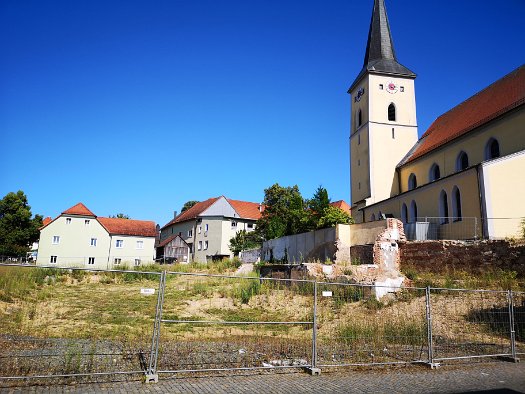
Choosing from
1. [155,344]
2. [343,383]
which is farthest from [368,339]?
[155,344]

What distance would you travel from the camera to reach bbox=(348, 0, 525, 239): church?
21766mm

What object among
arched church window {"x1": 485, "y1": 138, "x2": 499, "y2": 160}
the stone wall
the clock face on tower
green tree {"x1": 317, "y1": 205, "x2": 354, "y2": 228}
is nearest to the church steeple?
the clock face on tower

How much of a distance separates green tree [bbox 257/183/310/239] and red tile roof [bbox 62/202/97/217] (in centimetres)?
2148

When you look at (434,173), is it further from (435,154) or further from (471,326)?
(471,326)

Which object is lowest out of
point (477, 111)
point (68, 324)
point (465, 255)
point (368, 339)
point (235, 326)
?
point (368, 339)

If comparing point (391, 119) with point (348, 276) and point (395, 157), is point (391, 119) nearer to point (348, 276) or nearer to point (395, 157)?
point (395, 157)

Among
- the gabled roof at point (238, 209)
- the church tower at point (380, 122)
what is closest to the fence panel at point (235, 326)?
the church tower at point (380, 122)

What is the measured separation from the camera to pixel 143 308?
9.05 meters

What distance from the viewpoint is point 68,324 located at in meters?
8.63

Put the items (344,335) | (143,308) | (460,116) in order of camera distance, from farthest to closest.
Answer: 1. (460,116)
2. (344,335)
3. (143,308)

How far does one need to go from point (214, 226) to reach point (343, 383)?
52.4 metres

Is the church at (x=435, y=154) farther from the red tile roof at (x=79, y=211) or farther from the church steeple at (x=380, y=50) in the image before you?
the red tile roof at (x=79, y=211)

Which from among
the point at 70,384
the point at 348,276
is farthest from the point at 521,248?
the point at 70,384

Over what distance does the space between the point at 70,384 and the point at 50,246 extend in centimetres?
4845
